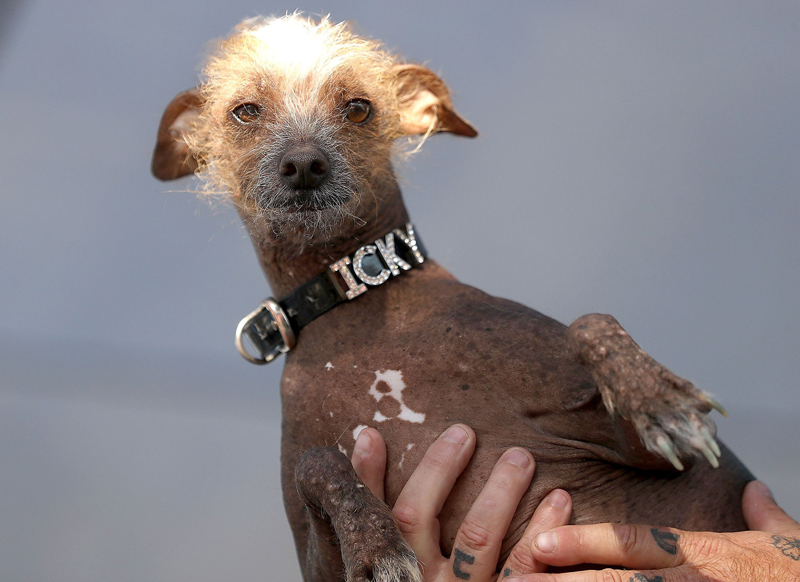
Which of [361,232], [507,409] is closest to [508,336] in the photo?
[507,409]

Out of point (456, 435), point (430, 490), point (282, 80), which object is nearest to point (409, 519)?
point (430, 490)

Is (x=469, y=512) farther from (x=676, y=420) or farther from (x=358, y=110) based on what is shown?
(x=358, y=110)

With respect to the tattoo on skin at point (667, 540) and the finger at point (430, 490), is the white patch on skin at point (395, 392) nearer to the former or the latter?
the finger at point (430, 490)

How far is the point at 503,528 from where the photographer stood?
116cm

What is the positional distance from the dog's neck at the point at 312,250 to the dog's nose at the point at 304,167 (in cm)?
15

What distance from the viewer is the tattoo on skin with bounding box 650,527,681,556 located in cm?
111

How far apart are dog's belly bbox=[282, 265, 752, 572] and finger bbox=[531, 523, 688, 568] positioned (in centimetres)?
9

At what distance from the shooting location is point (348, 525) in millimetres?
1117

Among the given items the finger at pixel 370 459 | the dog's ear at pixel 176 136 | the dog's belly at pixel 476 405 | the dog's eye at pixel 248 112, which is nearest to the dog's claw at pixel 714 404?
the dog's belly at pixel 476 405

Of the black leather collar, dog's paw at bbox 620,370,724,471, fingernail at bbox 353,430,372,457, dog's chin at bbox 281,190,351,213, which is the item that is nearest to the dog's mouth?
dog's chin at bbox 281,190,351,213

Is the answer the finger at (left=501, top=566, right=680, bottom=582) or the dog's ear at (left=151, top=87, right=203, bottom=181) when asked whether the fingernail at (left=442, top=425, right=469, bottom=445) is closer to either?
the finger at (left=501, top=566, right=680, bottom=582)

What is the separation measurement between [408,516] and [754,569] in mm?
565

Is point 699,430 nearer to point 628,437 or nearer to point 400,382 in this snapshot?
point 628,437

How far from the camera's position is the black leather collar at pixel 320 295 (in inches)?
55.3
